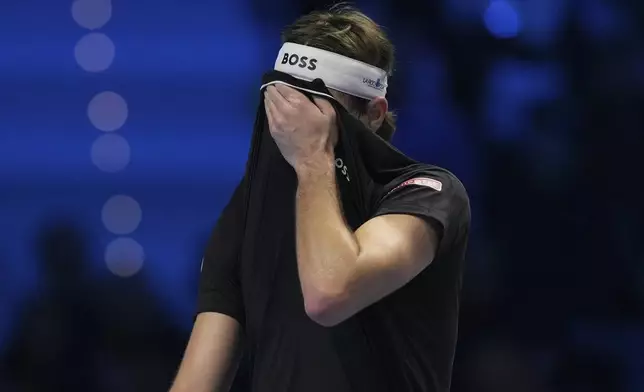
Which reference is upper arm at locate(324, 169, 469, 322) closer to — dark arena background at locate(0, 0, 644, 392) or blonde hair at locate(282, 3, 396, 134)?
blonde hair at locate(282, 3, 396, 134)

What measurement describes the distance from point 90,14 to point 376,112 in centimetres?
131

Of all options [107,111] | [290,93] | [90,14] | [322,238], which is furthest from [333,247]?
[90,14]

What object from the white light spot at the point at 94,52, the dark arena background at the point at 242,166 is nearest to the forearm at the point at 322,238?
the dark arena background at the point at 242,166

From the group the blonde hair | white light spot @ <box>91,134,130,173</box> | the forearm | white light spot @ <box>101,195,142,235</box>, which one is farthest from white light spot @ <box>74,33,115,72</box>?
the forearm

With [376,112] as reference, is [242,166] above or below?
below

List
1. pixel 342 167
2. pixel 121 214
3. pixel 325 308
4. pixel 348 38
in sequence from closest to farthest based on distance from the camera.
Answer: pixel 325 308 < pixel 342 167 < pixel 348 38 < pixel 121 214

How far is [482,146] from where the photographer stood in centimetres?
246

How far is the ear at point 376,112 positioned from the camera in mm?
1302

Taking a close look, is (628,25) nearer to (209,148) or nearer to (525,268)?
(525,268)

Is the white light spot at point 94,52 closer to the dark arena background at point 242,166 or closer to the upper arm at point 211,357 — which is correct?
the dark arena background at point 242,166

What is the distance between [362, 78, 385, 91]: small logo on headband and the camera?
4.20 ft

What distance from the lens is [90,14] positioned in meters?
2.37

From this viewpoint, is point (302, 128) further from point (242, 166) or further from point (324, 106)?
point (242, 166)

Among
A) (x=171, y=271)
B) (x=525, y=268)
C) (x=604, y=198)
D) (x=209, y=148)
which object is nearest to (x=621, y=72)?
(x=604, y=198)
